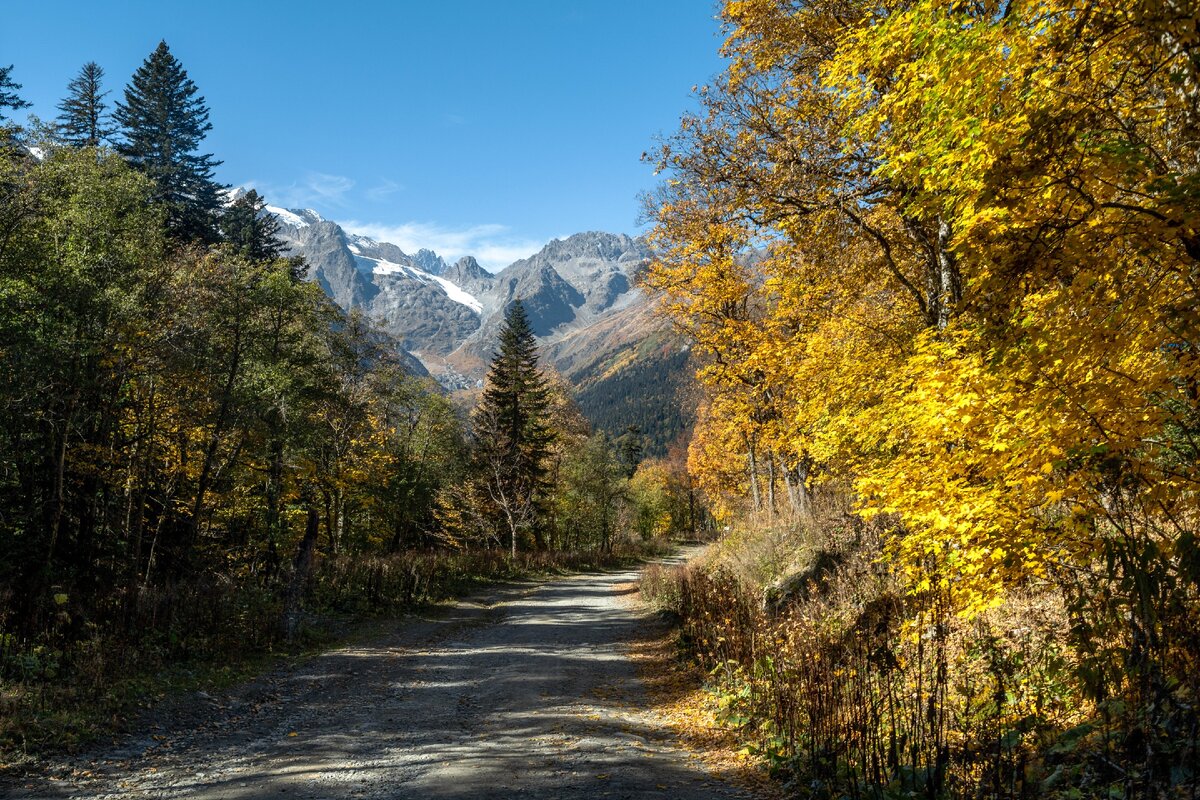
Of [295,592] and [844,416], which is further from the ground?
[844,416]

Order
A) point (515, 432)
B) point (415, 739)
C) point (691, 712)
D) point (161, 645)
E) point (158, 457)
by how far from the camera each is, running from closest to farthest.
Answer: point (415, 739), point (691, 712), point (161, 645), point (158, 457), point (515, 432)

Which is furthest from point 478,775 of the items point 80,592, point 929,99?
point 80,592

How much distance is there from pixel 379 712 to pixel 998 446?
8840 mm

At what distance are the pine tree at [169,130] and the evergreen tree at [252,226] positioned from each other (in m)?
1.22

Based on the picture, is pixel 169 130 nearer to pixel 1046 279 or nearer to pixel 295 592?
pixel 295 592

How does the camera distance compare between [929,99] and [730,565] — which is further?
[730,565]

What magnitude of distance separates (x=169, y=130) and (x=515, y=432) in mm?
28751

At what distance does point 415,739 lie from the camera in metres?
7.97

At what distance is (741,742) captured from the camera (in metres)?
7.66

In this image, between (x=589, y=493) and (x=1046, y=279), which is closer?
(x=1046, y=279)

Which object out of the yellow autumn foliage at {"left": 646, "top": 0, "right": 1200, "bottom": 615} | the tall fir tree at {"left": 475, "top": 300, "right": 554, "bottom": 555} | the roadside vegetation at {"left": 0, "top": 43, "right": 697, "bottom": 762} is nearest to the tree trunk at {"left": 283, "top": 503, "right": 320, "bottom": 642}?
the roadside vegetation at {"left": 0, "top": 43, "right": 697, "bottom": 762}

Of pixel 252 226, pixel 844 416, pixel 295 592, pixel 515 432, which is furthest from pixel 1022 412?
pixel 252 226

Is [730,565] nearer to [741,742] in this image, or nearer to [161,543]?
[741,742]

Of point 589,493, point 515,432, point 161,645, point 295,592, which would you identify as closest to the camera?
point 161,645
